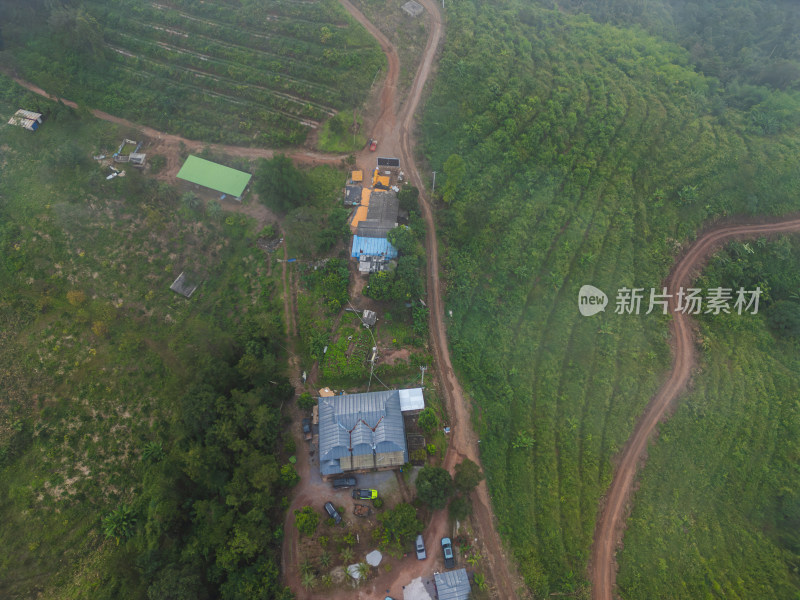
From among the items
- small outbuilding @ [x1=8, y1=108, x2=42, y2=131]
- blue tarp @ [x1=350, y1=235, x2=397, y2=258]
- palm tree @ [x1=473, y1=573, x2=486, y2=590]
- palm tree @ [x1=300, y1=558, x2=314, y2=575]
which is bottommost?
palm tree @ [x1=473, y1=573, x2=486, y2=590]

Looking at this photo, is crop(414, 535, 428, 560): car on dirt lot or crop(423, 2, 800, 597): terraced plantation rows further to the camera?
crop(423, 2, 800, 597): terraced plantation rows

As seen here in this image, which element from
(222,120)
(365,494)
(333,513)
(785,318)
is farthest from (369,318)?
(785,318)

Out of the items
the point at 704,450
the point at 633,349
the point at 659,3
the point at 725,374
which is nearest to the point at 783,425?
the point at 725,374

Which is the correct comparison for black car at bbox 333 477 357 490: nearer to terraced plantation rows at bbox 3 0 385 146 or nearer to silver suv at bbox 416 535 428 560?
silver suv at bbox 416 535 428 560

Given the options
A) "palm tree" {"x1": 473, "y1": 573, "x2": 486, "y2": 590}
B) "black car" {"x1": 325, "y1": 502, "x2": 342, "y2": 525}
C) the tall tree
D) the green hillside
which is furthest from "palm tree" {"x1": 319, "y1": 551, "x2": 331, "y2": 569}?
the tall tree

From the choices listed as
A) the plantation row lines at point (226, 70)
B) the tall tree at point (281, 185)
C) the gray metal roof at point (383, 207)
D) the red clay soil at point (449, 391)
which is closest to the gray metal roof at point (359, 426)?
the red clay soil at point (449, 391)

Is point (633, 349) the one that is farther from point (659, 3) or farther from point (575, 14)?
point (659, 3)

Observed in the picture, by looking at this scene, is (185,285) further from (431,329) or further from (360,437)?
(431,329)
